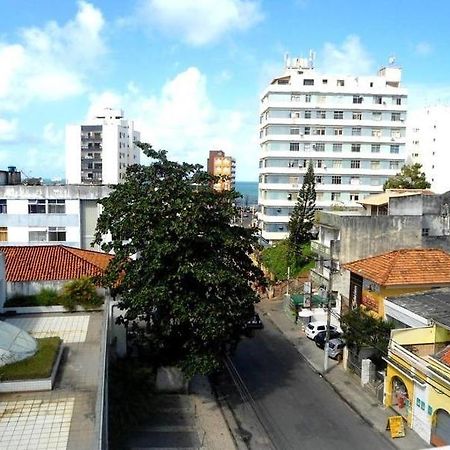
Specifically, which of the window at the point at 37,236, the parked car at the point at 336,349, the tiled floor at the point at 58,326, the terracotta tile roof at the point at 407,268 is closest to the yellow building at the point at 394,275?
the terracotta tile roof at the point at 407,268

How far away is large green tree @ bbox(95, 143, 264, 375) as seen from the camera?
736 inches

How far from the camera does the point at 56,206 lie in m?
32.2

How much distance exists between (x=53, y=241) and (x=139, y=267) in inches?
603

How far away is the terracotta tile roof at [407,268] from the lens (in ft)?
82.1

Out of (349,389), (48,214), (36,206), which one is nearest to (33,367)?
(349,389)

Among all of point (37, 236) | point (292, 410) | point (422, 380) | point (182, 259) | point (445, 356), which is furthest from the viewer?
point (37, 236)

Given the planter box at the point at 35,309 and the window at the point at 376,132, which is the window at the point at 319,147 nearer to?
the window at the point at 376,132

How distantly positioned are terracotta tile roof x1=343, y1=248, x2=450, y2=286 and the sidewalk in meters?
4.84

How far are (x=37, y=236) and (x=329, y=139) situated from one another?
108 feet

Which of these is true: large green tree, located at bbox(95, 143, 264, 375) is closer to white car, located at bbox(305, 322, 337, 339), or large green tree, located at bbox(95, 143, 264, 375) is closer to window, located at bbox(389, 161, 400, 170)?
white car, located at bbox(305, 322, 337, 339)

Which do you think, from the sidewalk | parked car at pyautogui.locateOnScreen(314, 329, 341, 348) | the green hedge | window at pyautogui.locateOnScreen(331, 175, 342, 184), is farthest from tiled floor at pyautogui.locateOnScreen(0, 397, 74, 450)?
window at pyautogui.locateOnScreen(331, 175, 342, 184)

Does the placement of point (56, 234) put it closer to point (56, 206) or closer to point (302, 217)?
point (56, 206)

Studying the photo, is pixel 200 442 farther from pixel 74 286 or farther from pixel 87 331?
pixel 74 286

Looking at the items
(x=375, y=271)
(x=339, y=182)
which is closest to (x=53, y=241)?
(x=375, y=271)
